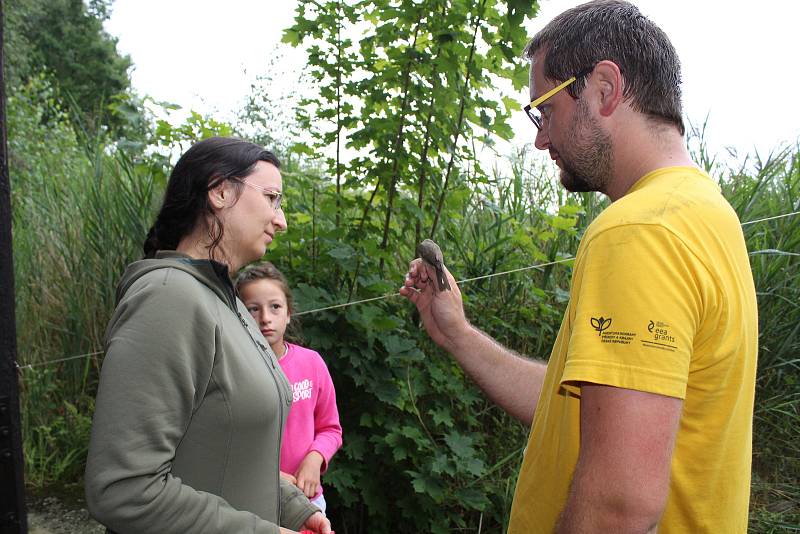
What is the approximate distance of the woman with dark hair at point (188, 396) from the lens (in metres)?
1.46

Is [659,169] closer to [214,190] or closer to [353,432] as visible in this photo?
[214,190]

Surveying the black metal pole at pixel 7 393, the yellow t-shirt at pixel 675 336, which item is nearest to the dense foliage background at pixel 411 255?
the black metal pole at pixel 7 393

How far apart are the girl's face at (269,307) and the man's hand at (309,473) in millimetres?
498

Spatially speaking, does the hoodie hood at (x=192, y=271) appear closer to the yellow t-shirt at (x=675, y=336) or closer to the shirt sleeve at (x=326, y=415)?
the yellow t-shirt at (x=675, y=336)

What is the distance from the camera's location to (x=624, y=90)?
4.91 feet

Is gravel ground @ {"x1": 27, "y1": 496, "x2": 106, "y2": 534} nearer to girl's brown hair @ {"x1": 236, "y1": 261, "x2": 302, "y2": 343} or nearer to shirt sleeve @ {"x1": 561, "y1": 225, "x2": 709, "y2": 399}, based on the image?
girl's brown hair @ {"x1": 236, "y1": 261, "x2": 302, "y2": 343}

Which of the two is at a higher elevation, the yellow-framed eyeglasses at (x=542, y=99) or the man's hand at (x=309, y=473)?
the yellow-framed eyeglasses at (x=542, y=99)

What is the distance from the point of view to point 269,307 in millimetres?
3162

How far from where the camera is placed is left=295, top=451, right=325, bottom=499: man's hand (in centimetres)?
290

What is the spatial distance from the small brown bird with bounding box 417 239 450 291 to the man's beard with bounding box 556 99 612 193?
2.76 feet

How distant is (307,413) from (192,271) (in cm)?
156

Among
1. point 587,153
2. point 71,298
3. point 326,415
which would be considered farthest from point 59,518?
point 587,153

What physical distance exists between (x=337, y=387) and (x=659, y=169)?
2728 millimetres

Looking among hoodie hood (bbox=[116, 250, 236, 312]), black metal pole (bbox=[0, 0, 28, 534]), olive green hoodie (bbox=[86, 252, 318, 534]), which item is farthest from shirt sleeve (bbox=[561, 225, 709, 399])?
black metal pole (bbox=[0, 0, 28, 534])
